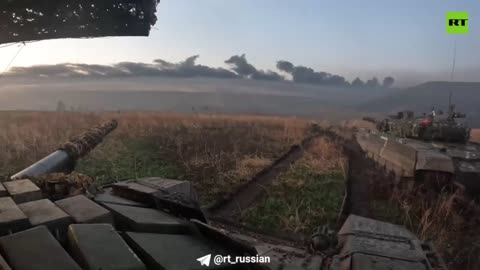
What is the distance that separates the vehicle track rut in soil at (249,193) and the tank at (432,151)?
3341 millimetres

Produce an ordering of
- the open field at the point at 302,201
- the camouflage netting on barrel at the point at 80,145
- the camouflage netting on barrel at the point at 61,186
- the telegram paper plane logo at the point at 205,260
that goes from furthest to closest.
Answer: the camouflage netting on barrel at the point at 80,145 < the open field at the point at 302,201 < the camouflage netting on barrel at the point at 61,186 < the telegram paper plane logo at the point at 205,260

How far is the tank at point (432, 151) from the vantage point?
9.87 meters

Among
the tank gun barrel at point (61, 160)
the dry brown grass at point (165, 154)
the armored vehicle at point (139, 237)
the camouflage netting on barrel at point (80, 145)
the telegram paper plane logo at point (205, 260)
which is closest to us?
the armored vehicle at point (139, 237)

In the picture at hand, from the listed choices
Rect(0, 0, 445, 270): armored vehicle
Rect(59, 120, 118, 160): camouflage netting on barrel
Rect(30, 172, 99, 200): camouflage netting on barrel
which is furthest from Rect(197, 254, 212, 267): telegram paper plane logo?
Rect(59, 120, 118, 160): camouflage netting on barrel

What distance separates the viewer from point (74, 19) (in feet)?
24.1

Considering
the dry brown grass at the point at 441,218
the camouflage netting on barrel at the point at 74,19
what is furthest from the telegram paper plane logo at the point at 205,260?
the dry brown grass at the point at 441,218

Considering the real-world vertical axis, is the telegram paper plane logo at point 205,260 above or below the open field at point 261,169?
above

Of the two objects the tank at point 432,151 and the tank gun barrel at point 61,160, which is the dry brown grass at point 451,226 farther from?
the tank gun barrel at point 61,160

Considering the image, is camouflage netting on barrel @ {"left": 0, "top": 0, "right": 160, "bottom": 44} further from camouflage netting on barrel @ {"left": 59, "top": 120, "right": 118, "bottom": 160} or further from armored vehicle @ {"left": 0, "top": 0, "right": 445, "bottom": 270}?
camouflage netting on barrel @ {"left": 59, "top": 120, "right": 118, "bottom": 160}

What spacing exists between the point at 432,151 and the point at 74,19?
858 centimetres

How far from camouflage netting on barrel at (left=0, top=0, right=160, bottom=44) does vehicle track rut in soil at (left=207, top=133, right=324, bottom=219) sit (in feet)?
14.2

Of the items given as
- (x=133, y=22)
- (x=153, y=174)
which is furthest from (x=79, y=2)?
(x=153, y=174)

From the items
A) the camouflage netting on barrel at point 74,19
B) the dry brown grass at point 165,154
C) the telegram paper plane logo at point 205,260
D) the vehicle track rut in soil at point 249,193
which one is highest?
the camouflage netting on barrel at point 74,19

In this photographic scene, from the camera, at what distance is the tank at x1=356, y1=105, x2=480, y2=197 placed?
9.87 meters
